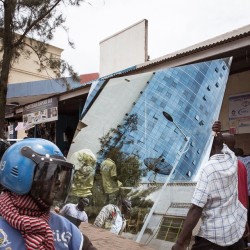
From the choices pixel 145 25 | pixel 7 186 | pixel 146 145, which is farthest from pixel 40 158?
pixel 145 25

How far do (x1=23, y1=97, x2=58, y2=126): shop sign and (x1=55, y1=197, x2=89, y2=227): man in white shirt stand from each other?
4512mm

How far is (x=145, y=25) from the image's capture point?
13.6 meters

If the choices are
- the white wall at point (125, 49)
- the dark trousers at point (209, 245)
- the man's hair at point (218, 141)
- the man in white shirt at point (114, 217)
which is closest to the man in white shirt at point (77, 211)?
the man in white shirt at point (114, 217)

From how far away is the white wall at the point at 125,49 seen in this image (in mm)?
13758

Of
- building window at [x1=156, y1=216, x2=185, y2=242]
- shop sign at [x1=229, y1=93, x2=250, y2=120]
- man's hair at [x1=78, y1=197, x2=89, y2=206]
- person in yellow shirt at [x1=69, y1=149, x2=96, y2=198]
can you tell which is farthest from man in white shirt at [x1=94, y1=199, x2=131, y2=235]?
shop sign at [x1=229, y1=93, x2=250, y2=120]

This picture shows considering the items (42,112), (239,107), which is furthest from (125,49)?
(239,107)

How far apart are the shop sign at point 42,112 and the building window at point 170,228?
5.67 metres

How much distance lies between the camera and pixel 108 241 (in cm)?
443

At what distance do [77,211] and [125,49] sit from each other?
1000cm

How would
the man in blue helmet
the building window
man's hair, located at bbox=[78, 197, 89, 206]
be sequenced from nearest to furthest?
the man in blue helmet
the building window
man's hair, located at bbox=[78, 197, 89, 206]

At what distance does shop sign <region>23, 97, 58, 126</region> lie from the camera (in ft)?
33.3

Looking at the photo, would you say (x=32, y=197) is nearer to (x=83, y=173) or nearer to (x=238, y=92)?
(x=83, y=173)

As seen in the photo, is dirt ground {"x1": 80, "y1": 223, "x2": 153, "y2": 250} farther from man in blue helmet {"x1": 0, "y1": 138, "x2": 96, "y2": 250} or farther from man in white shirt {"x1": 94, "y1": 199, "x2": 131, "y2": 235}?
man in blue helmet {"x1": 0, "y1": 138, "x2": 96, "y2": 250}

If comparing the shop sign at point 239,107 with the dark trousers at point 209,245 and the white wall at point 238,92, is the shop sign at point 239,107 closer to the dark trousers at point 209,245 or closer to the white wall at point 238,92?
the white wall at point 238,92
